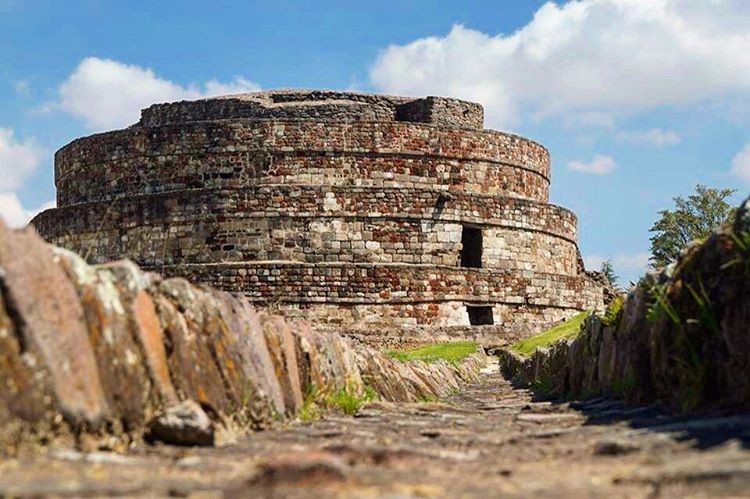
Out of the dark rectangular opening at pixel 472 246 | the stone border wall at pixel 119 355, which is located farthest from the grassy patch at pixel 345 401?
the dark rectangular opening at pixel 472 246

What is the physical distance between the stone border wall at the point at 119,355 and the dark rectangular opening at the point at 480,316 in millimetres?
25636

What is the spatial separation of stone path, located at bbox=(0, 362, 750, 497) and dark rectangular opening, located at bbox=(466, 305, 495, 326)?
25.9 meters

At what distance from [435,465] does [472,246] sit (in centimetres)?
2944

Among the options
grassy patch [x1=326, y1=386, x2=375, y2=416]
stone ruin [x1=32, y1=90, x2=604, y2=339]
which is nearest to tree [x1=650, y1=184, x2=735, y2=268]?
stone ruin [x1=32, y1=90, x2=604, y2=339]

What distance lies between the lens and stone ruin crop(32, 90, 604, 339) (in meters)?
31.1

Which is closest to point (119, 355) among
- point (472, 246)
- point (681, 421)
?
point (681, 421)

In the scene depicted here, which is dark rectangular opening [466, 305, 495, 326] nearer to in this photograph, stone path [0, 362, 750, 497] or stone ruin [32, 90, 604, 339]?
stone ruin [32, 90, 604, 339]

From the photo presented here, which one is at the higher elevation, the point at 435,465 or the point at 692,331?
the point at 692,331

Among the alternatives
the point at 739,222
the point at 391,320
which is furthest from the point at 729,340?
the point at 391,320

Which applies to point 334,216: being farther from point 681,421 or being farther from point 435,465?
point 435,465

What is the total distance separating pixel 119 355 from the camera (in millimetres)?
4812

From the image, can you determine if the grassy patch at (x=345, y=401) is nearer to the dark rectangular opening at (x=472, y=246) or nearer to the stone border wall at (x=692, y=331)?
the stone border wall at (x=692, y=331)

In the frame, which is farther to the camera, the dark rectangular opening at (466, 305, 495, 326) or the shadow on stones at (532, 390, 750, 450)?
the dark rectangular opening at (466, 305, 495, 326)

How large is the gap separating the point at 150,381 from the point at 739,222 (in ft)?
10.6
